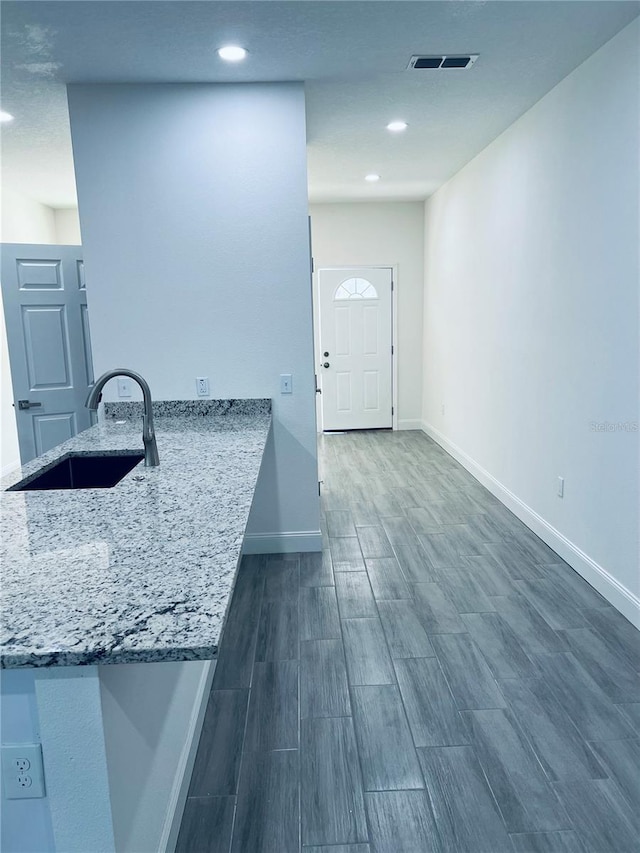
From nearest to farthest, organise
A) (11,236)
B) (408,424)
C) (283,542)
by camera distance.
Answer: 1. (283,542)
2. (11,236)
3. (408,424)

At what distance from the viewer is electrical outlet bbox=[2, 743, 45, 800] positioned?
101 centimetres

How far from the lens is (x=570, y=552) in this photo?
3.16 meters

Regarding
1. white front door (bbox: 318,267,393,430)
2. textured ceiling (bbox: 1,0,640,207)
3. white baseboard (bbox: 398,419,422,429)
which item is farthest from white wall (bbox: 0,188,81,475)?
white baseboard (bbox: 398,419,422,429)

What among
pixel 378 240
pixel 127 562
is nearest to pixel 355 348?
pixel 378 240

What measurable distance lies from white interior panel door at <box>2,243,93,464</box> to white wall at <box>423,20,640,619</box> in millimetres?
3045

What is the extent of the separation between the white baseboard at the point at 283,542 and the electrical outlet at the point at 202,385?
2.98ft

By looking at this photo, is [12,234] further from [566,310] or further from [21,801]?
[21,801]

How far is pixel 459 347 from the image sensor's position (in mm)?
5340

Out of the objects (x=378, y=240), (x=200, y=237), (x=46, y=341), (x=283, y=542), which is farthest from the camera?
(x=378, y=240)

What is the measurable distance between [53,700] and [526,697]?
1.76 m

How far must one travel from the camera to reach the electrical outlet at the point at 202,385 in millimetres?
3217

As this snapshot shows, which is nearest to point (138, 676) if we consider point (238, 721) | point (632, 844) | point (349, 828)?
point (349, 828)

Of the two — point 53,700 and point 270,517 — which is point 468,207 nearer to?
point 270,517

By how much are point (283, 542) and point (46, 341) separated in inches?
86.8
